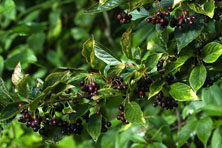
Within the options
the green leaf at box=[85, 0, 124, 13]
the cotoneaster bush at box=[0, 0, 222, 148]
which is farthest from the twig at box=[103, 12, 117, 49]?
the green leaf at box=[85, 0, 124, 13]

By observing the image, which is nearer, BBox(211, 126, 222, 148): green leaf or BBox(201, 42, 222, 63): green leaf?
BBox(201, 42, 222, 63): green leaf

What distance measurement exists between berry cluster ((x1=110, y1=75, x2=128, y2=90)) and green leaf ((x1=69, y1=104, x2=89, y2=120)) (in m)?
0.09

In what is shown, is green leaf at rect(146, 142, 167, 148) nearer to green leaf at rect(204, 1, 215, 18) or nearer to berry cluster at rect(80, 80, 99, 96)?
berry cluster at rect(80, 80, 99, 96)

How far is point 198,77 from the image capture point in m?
1.00

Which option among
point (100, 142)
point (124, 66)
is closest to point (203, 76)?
point (124, 66)

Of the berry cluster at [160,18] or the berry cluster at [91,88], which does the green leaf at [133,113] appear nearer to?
the berry cluster at [91,88]

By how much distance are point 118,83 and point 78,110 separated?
0.12 meters

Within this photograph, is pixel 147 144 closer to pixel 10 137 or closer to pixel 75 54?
pixel 10 137

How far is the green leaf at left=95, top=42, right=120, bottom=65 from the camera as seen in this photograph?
3.47 feet

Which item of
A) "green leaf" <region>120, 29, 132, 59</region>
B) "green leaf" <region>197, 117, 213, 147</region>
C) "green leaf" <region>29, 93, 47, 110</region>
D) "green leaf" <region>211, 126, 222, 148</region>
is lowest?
"green leaf" <region>211, 126, 222, 148</region>

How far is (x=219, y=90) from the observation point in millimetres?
1635

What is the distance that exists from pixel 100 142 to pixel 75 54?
1169mm

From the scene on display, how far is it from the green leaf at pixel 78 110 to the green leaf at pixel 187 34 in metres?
0.27

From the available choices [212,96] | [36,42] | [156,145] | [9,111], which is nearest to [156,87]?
[9,111]
